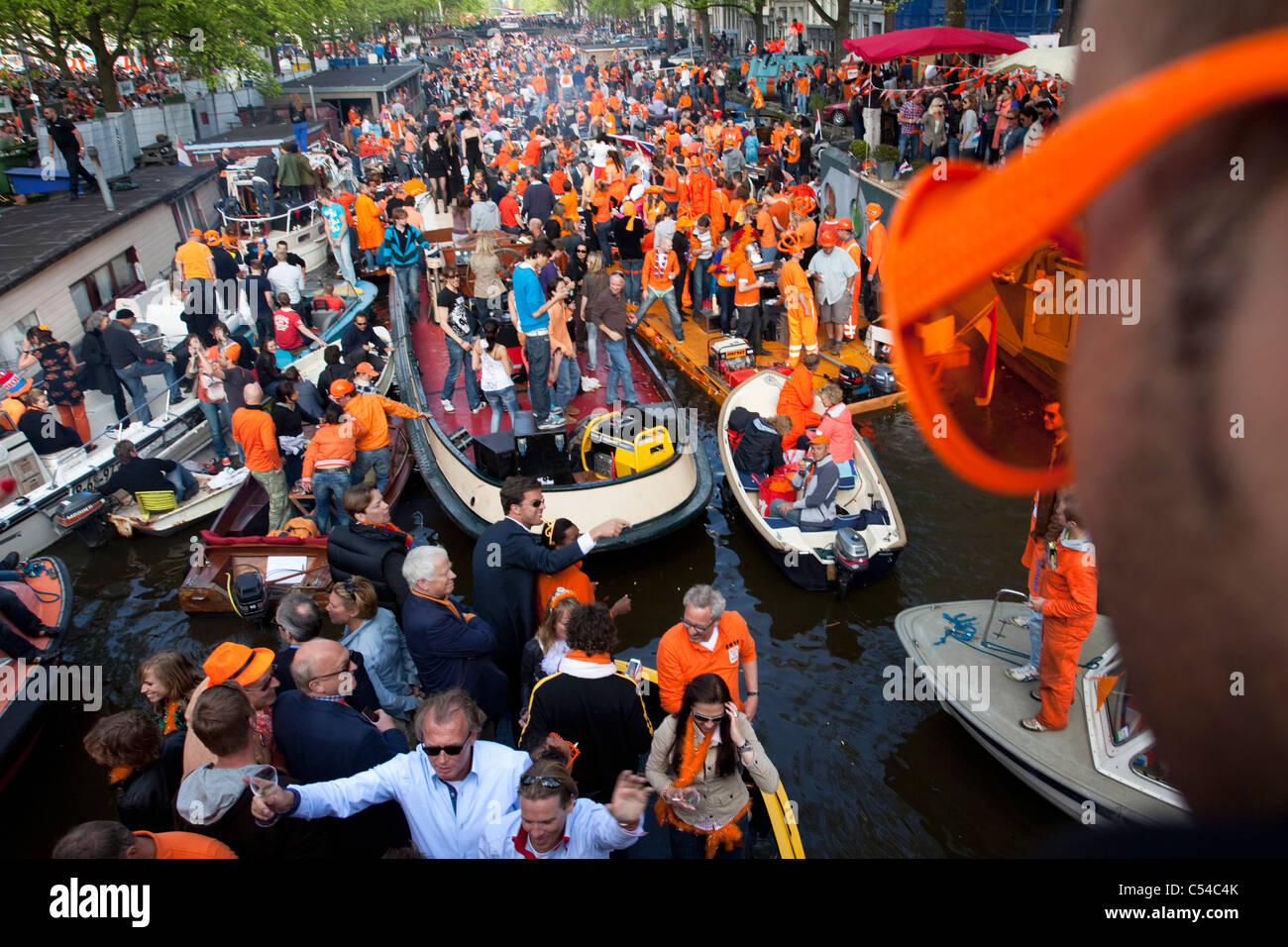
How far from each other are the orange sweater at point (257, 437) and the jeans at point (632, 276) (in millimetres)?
8309

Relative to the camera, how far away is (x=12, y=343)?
1334cm

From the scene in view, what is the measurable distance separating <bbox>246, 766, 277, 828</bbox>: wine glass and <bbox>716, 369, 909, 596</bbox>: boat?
616cm

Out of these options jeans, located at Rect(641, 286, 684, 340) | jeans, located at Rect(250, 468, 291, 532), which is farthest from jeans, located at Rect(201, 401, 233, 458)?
jeans, located at Rect(641, 286, 684, 340)

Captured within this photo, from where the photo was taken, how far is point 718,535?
10578mm

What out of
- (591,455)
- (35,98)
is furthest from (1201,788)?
(35,98)

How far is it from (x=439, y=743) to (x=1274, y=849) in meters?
3.64

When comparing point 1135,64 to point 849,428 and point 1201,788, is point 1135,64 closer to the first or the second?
point 1201,788

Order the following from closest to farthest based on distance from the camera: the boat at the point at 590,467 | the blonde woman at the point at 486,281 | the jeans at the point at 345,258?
the boat at the point at 590,467, the blonde woman at the point at 486,281, the jeans at the point at 345,258

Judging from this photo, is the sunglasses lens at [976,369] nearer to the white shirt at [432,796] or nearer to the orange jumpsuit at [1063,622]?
the white shirt at [432,796]

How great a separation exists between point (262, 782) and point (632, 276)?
1384 cm

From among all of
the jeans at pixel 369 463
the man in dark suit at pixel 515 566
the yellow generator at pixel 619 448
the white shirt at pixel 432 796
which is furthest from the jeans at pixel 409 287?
the white shirt at pixel 432 796

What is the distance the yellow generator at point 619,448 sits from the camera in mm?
9586

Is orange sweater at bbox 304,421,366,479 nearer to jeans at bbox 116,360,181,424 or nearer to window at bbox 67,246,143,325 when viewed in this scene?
jeans at bbox 116,360,181,424

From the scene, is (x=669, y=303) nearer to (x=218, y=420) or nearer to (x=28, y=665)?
(x=218, y=420)
